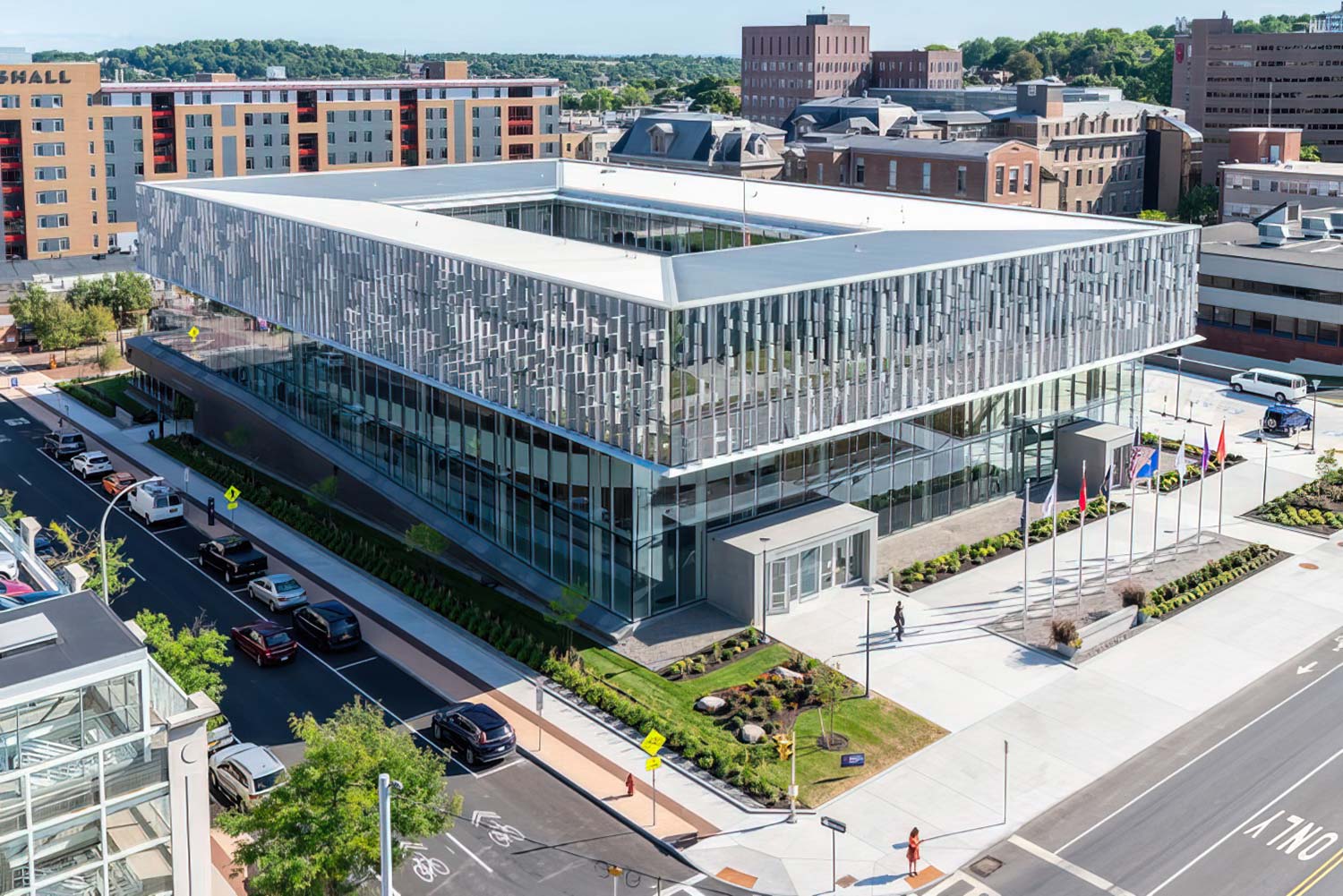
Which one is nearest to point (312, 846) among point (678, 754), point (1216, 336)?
point (678, 754)

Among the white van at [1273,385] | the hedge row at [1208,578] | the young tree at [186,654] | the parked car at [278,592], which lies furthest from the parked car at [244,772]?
the white van at [1273,385]

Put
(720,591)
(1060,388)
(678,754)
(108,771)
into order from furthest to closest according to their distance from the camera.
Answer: (1060,388), (720,591), (678,754), (108,771)

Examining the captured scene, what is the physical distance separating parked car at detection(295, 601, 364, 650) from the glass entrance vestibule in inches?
576

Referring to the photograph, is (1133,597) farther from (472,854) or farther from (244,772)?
(244,772)

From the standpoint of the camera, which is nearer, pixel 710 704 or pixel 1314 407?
pixel 710 704

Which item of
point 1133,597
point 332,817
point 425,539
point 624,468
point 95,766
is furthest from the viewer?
point 425,539

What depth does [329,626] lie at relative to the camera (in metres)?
48.0

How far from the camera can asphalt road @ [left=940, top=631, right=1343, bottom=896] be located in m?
34.7

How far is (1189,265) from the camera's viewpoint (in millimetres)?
64688

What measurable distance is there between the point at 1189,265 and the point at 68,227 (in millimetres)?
95965

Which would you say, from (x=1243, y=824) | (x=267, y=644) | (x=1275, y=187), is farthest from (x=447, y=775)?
(x=1275, y=187)

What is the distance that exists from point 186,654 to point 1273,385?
214ft

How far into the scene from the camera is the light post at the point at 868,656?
44219 millimetres

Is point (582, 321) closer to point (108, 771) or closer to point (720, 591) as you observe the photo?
point (720, 591)
